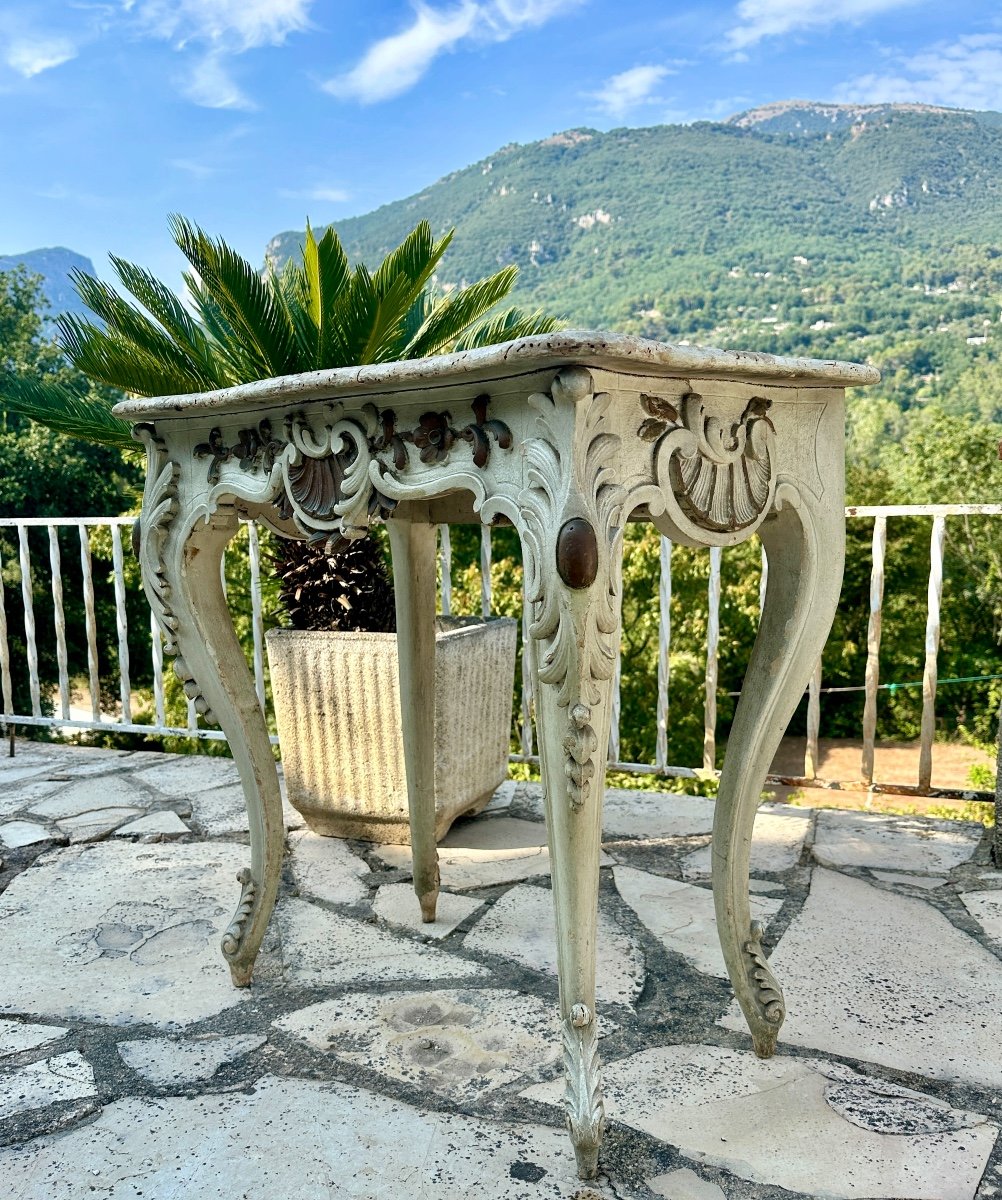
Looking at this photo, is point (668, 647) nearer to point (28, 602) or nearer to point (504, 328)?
point (504, 328)

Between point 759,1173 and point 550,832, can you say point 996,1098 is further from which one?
point 550,832

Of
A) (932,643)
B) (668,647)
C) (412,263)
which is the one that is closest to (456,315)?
(412,263)

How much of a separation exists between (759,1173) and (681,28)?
13739cm

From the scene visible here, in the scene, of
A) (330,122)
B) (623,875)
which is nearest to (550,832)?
(623,875)

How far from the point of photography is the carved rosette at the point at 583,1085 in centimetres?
116

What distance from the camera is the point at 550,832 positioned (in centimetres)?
117

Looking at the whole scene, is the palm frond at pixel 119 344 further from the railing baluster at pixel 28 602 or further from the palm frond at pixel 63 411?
the railing baluster at pixel 28 602

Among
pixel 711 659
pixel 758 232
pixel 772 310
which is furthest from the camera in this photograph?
pixel 758 232

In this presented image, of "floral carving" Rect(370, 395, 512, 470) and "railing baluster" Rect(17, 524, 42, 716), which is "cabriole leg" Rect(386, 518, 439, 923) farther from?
"railing baluster" Rect(17, 524, 42, 716)

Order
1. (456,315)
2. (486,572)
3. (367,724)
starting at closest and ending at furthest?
(367,724), (486,572), (456,315)

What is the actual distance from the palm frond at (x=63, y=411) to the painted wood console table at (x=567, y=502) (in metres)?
2.33

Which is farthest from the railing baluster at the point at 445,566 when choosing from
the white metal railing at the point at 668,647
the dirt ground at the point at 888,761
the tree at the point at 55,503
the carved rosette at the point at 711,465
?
the dirt ground at the point at 888,761

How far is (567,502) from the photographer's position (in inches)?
40.8

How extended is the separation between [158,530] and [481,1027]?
97 cm
